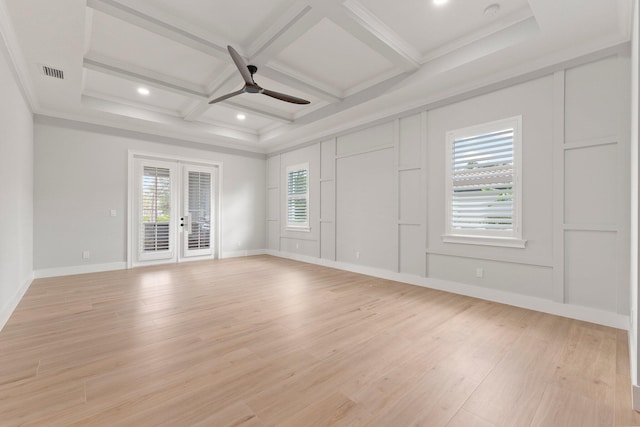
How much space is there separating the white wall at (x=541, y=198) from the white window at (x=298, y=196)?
1.96 m

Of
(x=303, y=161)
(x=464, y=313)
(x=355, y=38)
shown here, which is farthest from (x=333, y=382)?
(x=303, y=161)

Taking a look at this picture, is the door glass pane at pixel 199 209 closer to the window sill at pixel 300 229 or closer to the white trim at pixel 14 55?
the window sill at pixel 300 229

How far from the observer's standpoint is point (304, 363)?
83.6 inches

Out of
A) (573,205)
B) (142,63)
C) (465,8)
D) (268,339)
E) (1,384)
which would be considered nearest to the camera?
(1,384)

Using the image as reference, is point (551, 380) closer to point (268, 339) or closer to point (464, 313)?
point (464, 313)

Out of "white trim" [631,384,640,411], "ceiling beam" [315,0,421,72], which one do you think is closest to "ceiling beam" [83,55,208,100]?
"ceiling beam" [315,0,421,72]

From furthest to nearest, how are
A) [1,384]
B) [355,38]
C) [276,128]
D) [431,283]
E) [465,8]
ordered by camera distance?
[276,128] → [431,283] → [355,38] → [465,8] → [1,384]

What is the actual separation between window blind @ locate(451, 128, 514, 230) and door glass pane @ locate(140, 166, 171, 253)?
18.6ft

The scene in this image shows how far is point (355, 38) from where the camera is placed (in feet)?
11.0

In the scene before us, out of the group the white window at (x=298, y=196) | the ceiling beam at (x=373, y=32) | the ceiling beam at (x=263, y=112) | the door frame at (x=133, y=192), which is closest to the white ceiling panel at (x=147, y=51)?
the ceiling beam at (x=263, y=112)

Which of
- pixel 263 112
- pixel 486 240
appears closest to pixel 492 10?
pixel 486 240

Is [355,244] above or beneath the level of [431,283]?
above

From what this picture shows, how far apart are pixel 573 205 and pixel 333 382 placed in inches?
125

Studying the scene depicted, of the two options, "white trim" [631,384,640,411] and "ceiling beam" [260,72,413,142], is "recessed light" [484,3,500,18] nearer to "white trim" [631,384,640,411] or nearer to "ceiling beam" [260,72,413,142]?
"ceiling beam" [260,72,413,142]
